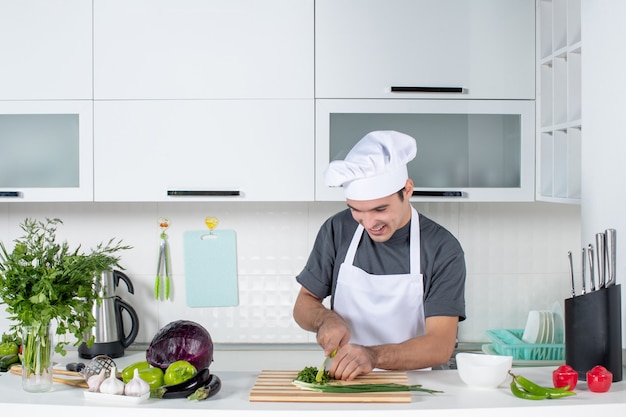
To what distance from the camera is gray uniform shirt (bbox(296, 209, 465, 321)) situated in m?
2.35

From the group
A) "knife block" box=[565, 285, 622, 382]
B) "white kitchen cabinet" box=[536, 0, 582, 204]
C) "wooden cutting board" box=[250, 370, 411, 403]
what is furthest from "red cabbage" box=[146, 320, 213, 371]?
"white kitchen cabinet" box=[536, 0, 582, 204]

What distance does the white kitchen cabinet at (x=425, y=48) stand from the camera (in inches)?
117

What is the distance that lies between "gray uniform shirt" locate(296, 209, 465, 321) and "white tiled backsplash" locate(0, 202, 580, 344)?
76cm

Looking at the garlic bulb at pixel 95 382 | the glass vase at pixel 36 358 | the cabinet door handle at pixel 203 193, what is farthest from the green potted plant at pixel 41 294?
the cabinet door handle at pixel 203 193

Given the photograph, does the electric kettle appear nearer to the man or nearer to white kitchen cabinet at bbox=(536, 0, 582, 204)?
the man

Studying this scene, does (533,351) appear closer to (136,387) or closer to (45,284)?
(136,387)

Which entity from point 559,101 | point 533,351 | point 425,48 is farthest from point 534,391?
point 425,48

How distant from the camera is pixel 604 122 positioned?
235 centimetres

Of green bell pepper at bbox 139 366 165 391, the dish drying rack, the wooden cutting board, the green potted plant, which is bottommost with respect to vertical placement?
the dish drying rack

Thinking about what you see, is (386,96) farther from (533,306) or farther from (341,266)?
(533,306)

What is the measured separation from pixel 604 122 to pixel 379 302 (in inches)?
35.3

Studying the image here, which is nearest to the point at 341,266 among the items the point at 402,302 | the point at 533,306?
the point at 402,302

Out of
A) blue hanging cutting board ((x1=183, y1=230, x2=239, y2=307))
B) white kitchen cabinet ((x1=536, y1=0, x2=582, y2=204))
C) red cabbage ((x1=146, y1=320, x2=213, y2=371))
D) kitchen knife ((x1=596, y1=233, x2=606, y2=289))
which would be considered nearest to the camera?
red cabbage ((x1=146, y1=320, x2=213, y2=371))

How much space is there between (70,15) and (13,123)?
19.0 inches
